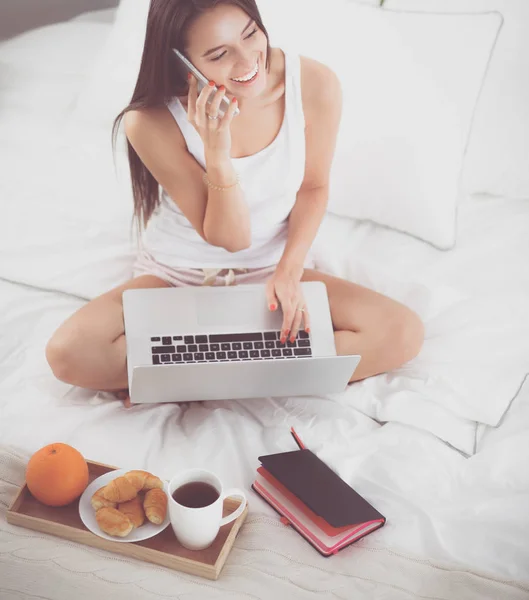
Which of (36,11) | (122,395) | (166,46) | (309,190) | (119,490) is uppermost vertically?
(166,46)

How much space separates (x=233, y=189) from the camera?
3.89 ft

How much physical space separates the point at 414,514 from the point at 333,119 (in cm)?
67

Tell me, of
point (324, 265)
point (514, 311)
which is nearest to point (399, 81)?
point (324, 265)

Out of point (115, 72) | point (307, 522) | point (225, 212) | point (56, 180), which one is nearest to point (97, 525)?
point (307, 522)

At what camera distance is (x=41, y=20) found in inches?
58.4

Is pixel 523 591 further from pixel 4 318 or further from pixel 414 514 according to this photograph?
pixel 4 318

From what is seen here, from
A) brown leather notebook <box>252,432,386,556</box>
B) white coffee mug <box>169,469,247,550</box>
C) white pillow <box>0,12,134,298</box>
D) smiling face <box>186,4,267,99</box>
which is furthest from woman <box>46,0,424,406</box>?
white coffee mug <box>169,469,247,550</box>

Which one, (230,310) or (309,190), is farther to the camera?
(309,190)

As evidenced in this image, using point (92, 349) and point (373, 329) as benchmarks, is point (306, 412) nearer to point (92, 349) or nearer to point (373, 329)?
point (373, 329)

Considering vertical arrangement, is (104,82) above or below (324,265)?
above

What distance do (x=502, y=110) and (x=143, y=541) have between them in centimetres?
107

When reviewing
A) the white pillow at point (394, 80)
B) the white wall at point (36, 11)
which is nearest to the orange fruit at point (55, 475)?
the white pillow at point (394, 80)

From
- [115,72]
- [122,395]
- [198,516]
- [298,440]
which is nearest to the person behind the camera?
[198,516]

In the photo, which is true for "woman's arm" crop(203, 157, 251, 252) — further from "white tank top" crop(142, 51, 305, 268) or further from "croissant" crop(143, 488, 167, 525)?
"croissant" crop(143, 488, 167, 525)
